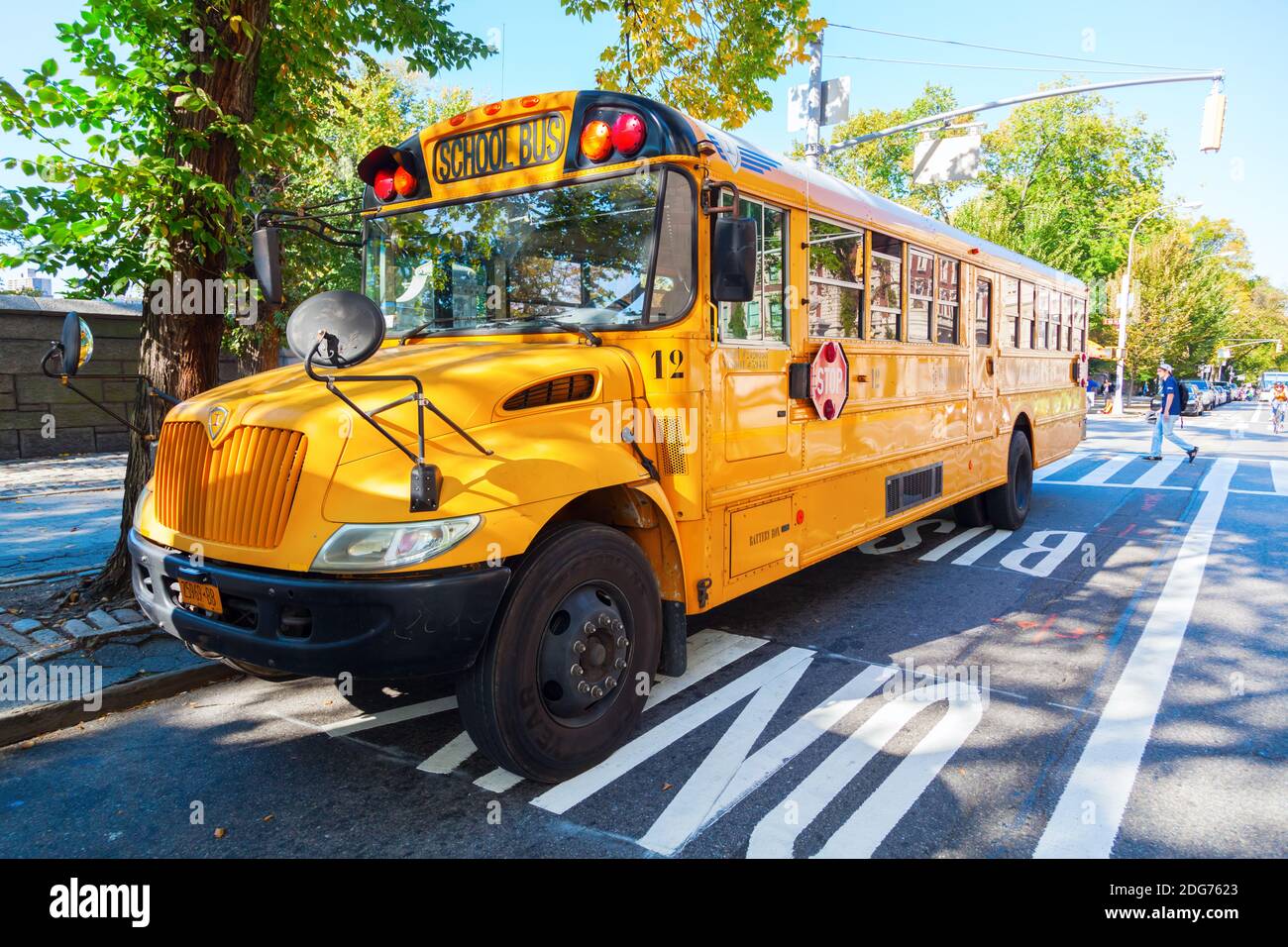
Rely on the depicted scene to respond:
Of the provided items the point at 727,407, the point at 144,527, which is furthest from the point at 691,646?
the point at 144,527

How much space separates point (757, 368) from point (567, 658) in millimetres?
1939

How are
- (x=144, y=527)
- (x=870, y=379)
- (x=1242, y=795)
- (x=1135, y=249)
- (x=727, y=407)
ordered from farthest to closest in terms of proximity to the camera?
(x=1135, y=249) < (x=870, y=379) < (x=727, y=407) < (x=144, y=527) < (x=1242, y=795)

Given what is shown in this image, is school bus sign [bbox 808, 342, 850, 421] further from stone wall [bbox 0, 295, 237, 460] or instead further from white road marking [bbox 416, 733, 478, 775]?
stone wall [bbox 0, 295, 237, 460]

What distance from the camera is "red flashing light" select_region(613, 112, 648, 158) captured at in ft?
11.9

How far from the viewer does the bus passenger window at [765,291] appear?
4.20 meters

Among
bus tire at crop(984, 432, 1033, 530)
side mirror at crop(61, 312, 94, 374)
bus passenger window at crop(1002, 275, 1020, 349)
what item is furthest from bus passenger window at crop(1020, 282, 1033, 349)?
side mirror at crop(61, 312, 94, 374)

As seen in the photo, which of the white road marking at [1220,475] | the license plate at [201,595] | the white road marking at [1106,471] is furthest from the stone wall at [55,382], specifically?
the white road marking at [1220,475]

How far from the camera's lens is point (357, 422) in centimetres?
288

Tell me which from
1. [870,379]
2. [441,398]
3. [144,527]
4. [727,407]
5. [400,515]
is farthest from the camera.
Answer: [870,379]

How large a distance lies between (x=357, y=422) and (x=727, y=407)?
1.90m

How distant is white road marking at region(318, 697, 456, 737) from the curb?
992 millimetres
